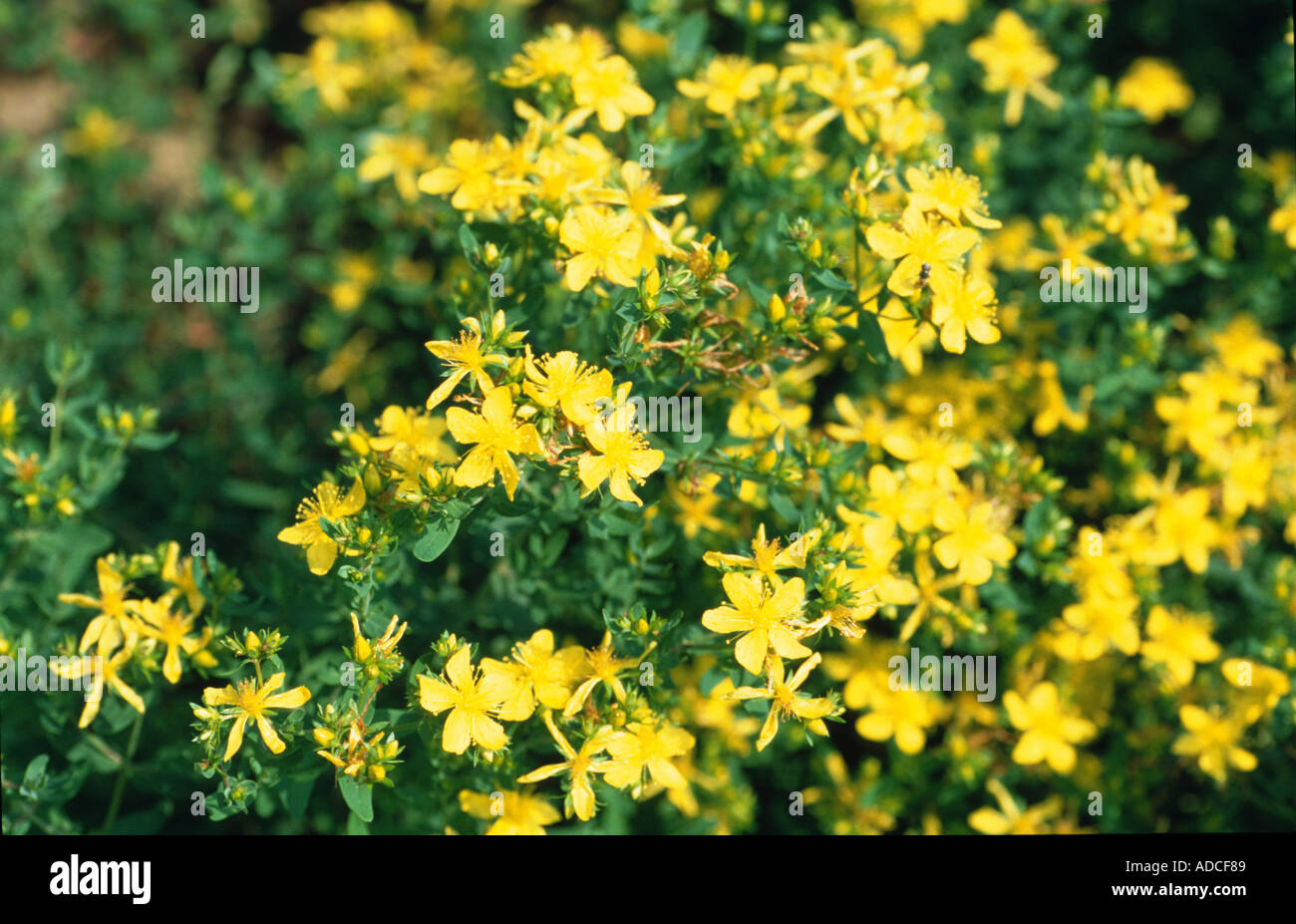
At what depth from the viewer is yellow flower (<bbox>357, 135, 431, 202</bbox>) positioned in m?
4.32

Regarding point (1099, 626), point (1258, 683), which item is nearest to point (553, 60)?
point (1099, 626)

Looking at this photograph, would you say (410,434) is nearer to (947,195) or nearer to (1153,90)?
(947,195)

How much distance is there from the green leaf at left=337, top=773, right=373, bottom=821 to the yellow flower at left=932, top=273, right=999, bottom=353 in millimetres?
1951

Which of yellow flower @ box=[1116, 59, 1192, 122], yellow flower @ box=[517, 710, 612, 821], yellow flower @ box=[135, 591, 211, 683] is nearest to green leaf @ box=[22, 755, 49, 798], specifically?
yellow flower @ box=[135, 591, 211, 683]

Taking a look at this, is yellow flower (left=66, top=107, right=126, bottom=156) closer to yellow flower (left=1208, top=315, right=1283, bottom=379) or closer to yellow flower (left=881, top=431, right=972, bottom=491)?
yellow flower (left=881, top=431, right=972, bottom=491)

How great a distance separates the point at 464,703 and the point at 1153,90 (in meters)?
4.18

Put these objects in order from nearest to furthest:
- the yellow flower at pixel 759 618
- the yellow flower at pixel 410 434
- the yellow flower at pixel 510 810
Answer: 1. the yellow flower at pixel 759 618
2. the yellow flower at pixel 410 434
3. the yellow flower at pixel 510 810

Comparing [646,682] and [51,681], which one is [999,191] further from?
[51,681]

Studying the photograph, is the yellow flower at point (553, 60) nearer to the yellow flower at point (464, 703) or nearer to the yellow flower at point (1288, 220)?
the yellow flower at point (464, 703)

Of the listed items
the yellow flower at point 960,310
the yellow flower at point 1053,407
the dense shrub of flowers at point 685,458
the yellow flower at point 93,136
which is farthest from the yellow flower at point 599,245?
the yellow flower at point 93,136

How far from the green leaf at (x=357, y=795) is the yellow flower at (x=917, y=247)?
6.35ft

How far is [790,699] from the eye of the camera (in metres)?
2.83

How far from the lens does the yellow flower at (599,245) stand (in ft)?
9.66

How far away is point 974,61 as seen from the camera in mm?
5090
